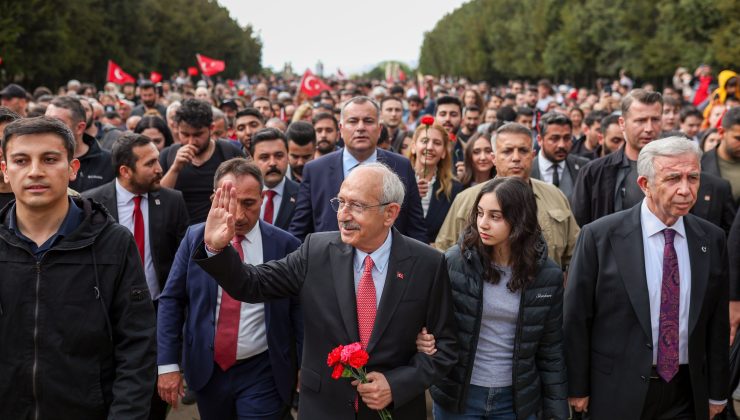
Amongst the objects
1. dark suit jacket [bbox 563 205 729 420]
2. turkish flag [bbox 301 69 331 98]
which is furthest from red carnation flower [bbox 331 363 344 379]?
turkish flag [bbox 301 69 331 98]

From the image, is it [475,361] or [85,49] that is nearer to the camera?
[475,361]

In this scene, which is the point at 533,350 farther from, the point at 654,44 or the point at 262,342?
the point at 654,44

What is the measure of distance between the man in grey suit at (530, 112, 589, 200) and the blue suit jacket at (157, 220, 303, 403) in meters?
3.70

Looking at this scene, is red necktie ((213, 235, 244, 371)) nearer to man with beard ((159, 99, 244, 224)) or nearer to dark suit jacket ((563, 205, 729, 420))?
dark suit jacket ((563, 205, 729, 420))

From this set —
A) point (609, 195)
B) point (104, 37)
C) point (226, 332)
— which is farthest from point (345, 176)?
point (104, 37)

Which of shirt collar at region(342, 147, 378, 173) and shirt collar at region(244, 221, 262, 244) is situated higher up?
shirt collar at region(342, 147, 378, 173)

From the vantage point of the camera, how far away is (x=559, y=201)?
562 cm

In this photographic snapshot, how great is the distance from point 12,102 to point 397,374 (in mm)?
9122

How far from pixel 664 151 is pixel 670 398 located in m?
1.36

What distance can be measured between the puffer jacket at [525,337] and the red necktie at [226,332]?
1.17 meters

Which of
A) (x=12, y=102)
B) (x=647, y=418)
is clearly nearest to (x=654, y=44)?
(x=12, y=102)

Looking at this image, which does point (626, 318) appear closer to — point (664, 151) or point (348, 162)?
point (664, 151)

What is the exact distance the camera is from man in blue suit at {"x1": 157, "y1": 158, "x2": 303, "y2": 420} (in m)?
4.52

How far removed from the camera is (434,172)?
289 inches
